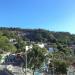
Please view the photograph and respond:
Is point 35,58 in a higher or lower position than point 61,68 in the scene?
higher

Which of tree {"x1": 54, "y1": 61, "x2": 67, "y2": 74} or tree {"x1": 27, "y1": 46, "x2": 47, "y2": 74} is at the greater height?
tree {"x1": 27, "y1": 46, "x2": 47, "y2": 74}

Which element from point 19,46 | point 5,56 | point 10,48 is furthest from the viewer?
point 19,46

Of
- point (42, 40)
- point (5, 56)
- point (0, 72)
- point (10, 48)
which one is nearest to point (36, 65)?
point (0, 72)

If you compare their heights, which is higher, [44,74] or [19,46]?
[19,46]

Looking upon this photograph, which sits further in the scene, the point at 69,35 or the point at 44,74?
the point at 69,35

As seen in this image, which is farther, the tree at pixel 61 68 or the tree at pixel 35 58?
the tree at pixel 61 68

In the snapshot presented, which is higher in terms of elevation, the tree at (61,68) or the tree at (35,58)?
the tree at (35,58)

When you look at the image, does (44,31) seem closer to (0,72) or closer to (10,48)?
(10,48)

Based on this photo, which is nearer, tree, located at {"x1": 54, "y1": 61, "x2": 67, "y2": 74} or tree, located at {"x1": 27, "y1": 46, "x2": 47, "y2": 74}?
tree, located at {"x1": 27, "y1": 46, "x2": 47, "y2": 74}

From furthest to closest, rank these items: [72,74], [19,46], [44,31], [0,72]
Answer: [44,31] → [19,46] → [72,74] → [0,72]

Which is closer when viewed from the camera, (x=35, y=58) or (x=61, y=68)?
(x=35, y=58)

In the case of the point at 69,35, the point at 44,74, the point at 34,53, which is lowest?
the point at 44,74
